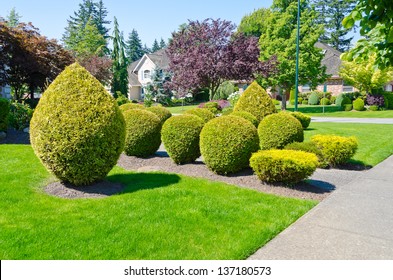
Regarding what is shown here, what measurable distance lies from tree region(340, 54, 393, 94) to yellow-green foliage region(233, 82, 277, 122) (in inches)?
819

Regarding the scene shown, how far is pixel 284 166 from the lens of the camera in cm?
606

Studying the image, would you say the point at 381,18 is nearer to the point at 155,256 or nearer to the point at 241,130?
the point at 155,256

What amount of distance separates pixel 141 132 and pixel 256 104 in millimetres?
4179

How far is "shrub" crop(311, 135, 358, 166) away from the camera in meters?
8.27

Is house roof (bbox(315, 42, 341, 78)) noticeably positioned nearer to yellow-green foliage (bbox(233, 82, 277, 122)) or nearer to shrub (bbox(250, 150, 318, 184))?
yellow-green foliage (bbox(233, 82, 277, 122))

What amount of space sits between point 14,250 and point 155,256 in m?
1.63

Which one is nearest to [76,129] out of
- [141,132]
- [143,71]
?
[141,132]

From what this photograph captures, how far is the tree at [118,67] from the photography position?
4012 cm

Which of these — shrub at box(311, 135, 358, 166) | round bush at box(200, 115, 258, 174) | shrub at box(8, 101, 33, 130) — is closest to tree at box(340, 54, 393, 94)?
shrub at box(311, 135, 358, 166)

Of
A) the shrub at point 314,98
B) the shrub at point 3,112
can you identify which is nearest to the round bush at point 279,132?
the shrub at point 3,112

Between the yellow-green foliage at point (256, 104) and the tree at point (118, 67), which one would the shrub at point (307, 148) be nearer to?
the yellow-green foliage at point (256, 104)

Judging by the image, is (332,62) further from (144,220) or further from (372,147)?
(144,220)

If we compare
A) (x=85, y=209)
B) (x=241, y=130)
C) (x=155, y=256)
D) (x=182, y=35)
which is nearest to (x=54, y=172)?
(x=85, y=209)

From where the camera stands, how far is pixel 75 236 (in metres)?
4.09
